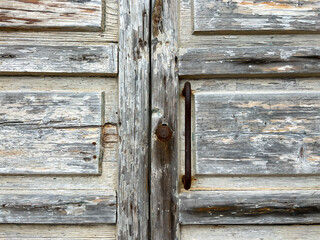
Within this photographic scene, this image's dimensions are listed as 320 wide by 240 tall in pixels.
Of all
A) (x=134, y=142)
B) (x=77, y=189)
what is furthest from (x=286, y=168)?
(x=77, y=189)

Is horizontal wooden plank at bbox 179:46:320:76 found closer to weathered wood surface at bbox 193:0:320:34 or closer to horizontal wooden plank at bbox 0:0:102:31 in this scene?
weathered wood surface at bbox 193:0:320:34

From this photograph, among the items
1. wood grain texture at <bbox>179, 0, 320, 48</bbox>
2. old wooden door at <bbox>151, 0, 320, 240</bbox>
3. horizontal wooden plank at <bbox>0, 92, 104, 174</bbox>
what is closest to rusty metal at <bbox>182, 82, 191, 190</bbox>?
old wooden door at <bbox>151, 0, 320, 240</bbox>

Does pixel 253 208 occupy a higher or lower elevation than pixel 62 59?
lower

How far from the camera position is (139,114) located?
858 mm

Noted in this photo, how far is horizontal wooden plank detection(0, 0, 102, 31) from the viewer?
0.86 metres

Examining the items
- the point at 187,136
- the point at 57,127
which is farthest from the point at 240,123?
the point at 57,127

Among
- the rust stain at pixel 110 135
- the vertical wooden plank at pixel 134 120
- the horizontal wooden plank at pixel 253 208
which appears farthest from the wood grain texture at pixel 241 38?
the horizontal wooden plank at pixel 253 208

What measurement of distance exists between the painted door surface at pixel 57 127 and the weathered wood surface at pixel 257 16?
0.32m

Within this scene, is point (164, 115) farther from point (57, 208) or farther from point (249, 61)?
point (57, 208)

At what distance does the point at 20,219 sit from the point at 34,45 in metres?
0.55

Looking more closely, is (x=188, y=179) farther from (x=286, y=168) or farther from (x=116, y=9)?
(x=116, y=9)

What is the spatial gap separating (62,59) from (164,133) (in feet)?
1.31

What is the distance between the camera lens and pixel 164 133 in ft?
2.73

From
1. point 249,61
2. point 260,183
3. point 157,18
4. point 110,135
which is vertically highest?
point 157,18
